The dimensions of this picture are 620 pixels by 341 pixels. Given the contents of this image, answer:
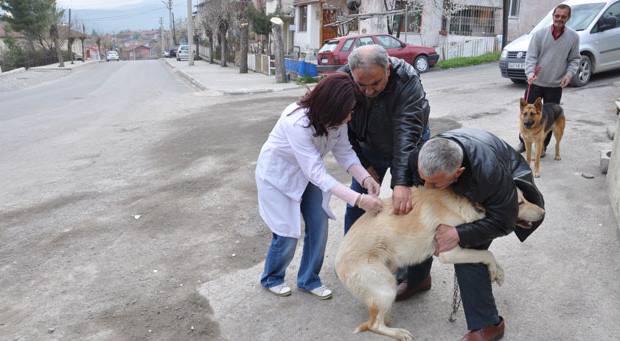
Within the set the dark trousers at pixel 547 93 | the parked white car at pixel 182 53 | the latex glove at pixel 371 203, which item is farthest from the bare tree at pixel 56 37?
the latex glove at pixel 371 203

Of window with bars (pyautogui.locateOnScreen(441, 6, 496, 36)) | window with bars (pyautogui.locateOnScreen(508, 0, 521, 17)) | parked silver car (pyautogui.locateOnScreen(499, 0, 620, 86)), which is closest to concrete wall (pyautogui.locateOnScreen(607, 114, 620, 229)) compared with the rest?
parked silver car (pyautogui.locateOnScreen(499, 0, 620, 86))

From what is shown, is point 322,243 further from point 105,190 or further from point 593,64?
point 593,64

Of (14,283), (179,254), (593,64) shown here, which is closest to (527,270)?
(179,254)

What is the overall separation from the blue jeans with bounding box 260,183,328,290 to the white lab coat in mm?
78

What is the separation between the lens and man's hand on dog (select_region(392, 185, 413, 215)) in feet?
8.86

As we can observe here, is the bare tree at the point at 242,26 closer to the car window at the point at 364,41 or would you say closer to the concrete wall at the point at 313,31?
the concrete wall at the point at 313,31

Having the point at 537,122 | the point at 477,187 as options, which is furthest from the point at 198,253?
the point at 537,122

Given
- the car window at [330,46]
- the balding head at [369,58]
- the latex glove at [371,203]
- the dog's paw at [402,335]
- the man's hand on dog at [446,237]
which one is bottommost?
the dog's paw at [402,335]

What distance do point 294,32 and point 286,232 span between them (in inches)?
1304

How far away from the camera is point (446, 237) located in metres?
2.59

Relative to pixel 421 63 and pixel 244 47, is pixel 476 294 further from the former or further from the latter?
pixel 244 47

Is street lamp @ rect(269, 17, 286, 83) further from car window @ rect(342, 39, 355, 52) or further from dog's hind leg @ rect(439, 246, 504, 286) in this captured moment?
dog's hind leg @ rect(439, 246, 504, 286)

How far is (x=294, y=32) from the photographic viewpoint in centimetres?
3466

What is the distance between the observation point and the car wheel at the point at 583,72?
11.4 metres
